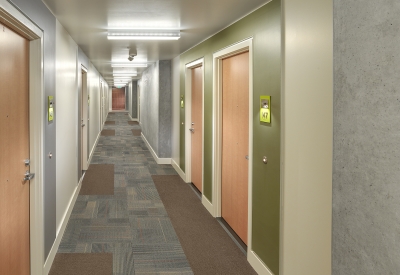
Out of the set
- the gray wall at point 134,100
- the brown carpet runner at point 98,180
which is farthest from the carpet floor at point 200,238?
the gray wall at point 134,100

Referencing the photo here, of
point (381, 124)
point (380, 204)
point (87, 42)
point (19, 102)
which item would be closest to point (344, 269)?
point (380, 204)

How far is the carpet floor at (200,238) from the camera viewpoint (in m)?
3.20

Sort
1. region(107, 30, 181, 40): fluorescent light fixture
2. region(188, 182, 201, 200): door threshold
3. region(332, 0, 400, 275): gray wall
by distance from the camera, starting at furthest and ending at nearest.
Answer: region(188, 182, 201, 200): door threshold < region(107, 30, 181, 40): fluorescent light fixture < region(332, 0, 400, 275): gray wall

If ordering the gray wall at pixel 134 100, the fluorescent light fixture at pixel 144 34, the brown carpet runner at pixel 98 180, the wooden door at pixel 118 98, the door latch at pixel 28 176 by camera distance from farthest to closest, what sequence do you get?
the wooden door at pixel 118 98
the gray wall at pixel 134 100
the brown carpet runner at pixel 98 180
the fluorescent light fixture at pixel 144 34
the door latch at pixel 28 176

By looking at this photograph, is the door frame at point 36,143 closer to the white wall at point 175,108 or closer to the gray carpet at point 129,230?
the gray carpet at point 129,230

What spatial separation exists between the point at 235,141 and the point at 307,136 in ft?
6.29

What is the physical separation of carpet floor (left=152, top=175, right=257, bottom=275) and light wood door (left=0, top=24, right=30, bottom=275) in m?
1.36

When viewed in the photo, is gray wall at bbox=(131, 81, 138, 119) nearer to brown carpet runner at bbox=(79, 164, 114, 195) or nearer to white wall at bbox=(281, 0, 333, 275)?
brown carpet runner at bbox=(79, 164, 114, 195)

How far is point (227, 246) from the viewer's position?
143 inches

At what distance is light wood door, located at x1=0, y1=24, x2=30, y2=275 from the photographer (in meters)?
2.12

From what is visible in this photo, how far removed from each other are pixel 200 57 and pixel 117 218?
7.66ft

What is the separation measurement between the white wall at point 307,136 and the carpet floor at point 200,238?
948 millimetres

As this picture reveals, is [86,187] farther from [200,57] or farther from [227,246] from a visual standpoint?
[227,246]

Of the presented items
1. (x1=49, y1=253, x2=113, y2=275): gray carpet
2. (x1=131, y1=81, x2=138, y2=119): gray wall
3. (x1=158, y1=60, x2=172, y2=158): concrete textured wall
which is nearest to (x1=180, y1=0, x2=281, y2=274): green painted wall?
(x1=49, y1=253, x2=113, y2=275): gray carpet
